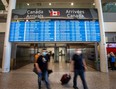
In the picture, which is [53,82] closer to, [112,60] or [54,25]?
[54,25]

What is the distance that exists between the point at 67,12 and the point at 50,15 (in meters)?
1.18

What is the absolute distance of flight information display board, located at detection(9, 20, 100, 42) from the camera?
10484mm

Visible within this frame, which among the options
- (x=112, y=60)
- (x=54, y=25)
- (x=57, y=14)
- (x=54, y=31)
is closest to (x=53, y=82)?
(x=54, y=31)

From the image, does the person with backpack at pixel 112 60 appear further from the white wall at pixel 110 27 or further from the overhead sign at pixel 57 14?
the overhead sign at pixel 57 14

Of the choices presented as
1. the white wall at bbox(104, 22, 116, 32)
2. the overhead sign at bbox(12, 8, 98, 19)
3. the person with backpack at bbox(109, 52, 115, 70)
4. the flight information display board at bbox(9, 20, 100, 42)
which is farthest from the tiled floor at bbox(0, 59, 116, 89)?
the white wall at bbox(104, 22, 116, 32)

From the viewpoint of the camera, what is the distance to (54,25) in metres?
10.7

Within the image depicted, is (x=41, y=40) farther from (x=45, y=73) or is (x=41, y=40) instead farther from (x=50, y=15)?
(x=45, y=73)

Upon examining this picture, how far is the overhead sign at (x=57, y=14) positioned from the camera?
10.8 meters

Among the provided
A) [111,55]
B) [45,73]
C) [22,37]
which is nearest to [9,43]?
[22,37]

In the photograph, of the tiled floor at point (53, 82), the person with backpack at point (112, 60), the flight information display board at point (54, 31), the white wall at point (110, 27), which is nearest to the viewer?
the tiled floor at point (53, 82)

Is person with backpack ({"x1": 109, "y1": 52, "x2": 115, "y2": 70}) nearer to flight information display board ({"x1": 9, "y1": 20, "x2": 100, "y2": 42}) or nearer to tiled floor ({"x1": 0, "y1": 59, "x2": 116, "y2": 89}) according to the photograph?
flight information display board ({"x1": 9, "y1": 20, "x2": 100, "y2": 42})

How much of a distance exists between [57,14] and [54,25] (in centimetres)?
82

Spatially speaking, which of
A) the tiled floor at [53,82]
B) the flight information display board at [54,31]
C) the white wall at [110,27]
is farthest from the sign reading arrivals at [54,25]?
the tiled floor at [53,82]

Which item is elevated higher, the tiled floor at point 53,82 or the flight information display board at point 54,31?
the flight information display board at point 54,31
